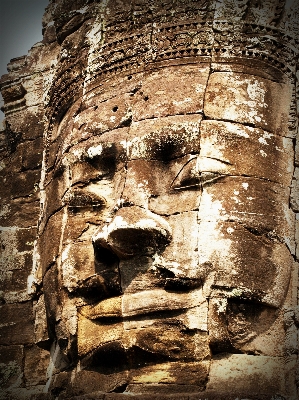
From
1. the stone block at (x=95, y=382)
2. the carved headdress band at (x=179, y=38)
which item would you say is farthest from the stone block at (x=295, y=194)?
the stone block at (x=95, y=382)

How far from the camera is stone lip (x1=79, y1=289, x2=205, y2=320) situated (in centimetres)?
617

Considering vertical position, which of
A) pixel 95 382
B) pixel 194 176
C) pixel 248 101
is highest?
pixel 248 101

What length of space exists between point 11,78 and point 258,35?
3.00 m

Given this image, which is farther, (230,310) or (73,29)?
(73,29)

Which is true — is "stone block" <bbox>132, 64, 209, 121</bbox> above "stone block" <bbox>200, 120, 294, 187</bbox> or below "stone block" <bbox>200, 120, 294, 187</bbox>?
above

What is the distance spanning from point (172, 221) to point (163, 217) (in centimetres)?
8

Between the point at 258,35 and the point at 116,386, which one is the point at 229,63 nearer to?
the point at 258,35

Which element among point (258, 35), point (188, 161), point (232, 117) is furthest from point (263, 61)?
point (188, 161)

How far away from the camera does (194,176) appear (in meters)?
6.55

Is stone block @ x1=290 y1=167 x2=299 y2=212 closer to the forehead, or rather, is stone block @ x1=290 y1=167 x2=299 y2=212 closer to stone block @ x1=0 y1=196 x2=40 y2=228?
the forehead

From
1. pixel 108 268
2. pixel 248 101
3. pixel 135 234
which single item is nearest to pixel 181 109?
pixel 248 101

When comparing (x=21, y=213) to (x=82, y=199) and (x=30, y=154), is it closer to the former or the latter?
(x=30, y=154)

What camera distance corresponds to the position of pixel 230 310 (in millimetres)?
6191

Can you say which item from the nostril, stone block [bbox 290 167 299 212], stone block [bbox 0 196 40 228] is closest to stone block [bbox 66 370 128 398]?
the nostril
